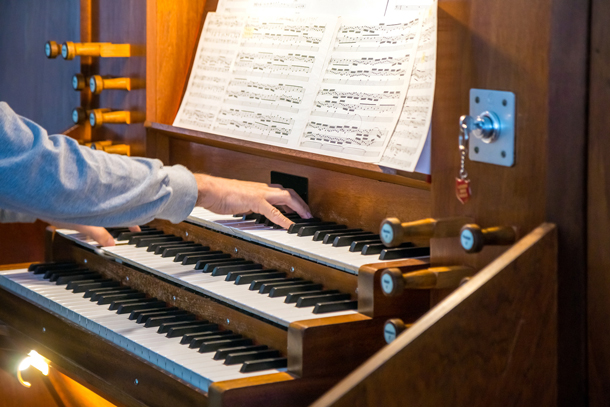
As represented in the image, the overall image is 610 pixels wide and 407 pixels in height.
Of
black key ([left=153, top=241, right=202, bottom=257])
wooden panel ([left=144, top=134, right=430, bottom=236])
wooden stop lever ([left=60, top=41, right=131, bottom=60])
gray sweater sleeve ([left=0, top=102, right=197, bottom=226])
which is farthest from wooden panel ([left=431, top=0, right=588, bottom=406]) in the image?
wooden stop lever ([left=60, top=41, right=131, bottom=60])

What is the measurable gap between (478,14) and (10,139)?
43.2 inches

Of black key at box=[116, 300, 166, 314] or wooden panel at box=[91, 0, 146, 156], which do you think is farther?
wooden panel at box=[91, 0, 146, 156]

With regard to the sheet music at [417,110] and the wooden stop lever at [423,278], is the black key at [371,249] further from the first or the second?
the wooden stop lever at [423,278]

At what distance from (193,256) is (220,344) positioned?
1.69 ft

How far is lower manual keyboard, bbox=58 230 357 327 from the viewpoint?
1.98m

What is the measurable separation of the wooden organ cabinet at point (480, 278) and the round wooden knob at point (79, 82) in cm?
141

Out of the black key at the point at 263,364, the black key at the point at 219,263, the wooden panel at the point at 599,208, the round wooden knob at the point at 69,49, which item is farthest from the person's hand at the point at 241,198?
the round wooden knob at the point at 69,49

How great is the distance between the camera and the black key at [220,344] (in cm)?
203

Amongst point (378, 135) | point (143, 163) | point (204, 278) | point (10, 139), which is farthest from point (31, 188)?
point (378, 135)

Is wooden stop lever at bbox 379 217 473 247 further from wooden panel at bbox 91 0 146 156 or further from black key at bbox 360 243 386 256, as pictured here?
wooden panel at bbox 91 0 146 156

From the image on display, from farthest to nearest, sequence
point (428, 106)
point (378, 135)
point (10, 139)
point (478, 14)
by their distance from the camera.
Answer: point (378, 135)
point (428, 106)
point (10, 139)
point (478, 14)

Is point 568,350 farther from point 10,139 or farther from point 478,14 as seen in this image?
point 10,139

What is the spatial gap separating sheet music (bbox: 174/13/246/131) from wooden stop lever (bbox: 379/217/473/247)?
142 centimetres

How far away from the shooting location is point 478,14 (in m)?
1.64
